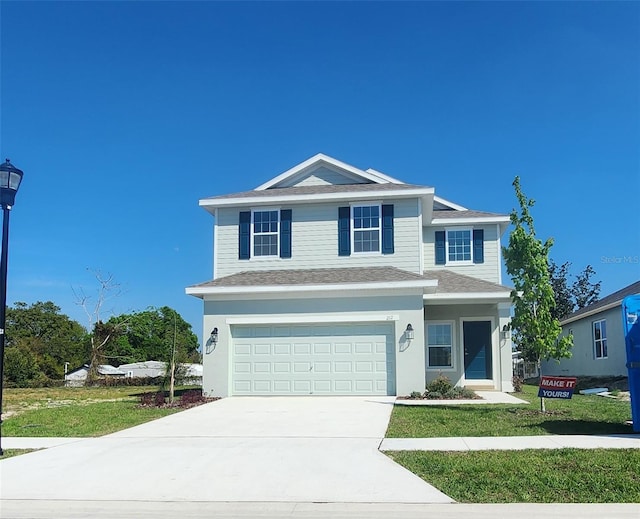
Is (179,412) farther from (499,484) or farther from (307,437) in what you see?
(499,484)

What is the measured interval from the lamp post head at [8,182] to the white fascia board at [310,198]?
10.5 m

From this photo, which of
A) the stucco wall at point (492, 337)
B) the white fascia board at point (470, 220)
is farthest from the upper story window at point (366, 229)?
the white fascia board at point (470, 220)

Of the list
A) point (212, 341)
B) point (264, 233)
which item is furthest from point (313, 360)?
point (264, 233)

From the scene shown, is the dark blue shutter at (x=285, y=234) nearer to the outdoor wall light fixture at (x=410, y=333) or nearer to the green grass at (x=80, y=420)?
the outdoor wall light fixture at (x=410, y=333)

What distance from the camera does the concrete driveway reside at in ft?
24.5

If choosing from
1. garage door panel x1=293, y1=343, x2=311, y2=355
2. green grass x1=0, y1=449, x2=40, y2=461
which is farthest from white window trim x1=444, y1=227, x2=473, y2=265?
green grass x1=0, y1=449, x2=40, y2=461

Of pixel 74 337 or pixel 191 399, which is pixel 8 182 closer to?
pixel 191 399

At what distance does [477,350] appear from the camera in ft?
70.0

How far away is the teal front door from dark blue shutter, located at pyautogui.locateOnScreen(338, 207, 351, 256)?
16.2 feet

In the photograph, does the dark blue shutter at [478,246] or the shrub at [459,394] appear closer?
the shrub at [459,394]

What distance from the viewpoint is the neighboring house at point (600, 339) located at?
77.3ft

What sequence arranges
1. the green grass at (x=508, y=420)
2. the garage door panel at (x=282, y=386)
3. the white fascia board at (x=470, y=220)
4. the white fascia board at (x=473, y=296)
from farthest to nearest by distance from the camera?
1. the white fascia board at (x=470, y=220)
2. the white fascia board at (x=473, y=296)
3. the garage door panel at (x=282, y=386)
4. the green grass at (x=508, y=420)

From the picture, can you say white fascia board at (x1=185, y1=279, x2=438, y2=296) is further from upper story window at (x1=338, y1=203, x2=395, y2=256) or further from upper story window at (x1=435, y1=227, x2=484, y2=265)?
upper story window at (x1=435, y1=227, x2=484, y2=265)

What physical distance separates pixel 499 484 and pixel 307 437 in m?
4.69
